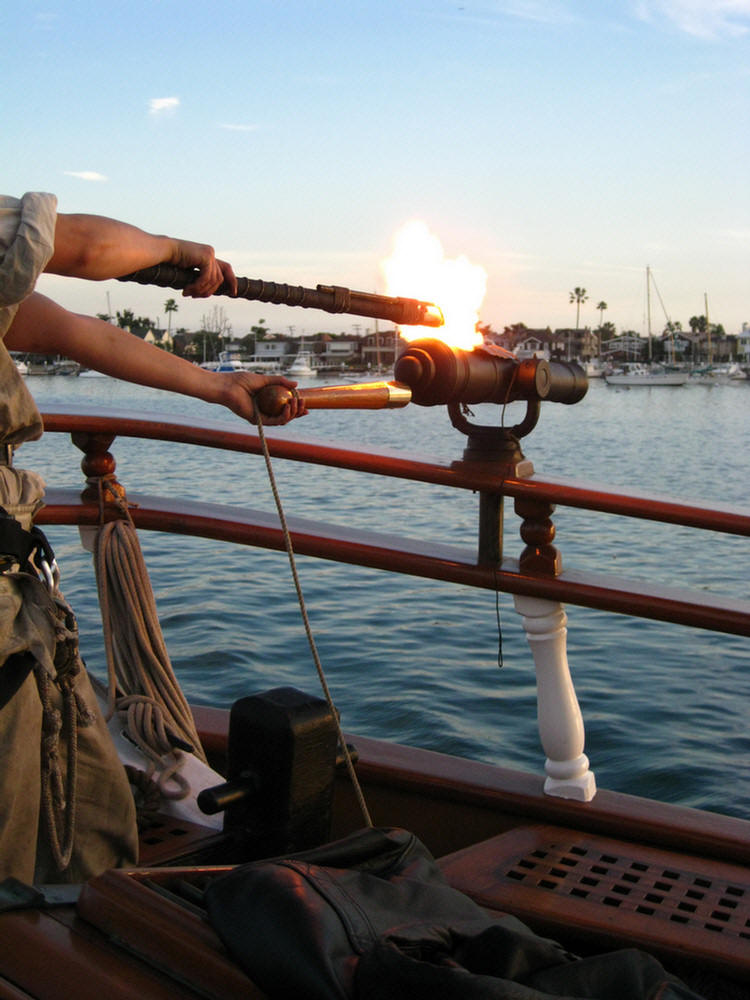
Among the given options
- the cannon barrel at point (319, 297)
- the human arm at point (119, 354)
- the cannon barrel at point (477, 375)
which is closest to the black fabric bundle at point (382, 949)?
the human arm at point (119, 354)

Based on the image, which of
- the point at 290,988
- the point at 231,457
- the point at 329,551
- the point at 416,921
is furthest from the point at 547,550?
the point at 231,457

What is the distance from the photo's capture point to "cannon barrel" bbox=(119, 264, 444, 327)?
165 cm

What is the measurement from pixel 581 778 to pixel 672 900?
364 millimetres

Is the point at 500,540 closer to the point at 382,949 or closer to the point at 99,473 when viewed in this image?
the point at 99,473

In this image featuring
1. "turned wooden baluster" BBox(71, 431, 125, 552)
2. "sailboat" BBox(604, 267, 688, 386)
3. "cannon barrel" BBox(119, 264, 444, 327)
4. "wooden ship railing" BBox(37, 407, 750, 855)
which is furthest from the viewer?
"sailboat" BBox(604, 267, 688, 386)

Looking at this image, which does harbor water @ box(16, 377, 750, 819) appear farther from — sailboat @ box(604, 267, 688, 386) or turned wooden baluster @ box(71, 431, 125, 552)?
sailboat @ box(604, 267, 688, 386)

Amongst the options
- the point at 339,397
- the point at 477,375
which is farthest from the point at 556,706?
the point at 339,397

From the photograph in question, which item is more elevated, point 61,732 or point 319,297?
point 319,297

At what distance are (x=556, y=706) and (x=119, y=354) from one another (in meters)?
1.26

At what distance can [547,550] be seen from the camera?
7.60 ft

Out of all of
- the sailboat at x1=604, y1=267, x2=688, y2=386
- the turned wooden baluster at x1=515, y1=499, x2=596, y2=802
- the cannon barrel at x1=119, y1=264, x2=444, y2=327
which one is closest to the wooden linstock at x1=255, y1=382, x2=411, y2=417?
the cannon barrel at x1=119, y1=264, x2=444, y2=327

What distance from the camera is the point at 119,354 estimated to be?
1.74 m

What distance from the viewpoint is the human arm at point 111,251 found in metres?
1.47

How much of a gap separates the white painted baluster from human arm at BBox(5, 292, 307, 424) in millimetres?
843
